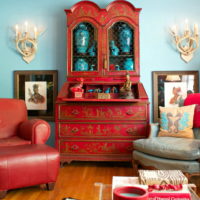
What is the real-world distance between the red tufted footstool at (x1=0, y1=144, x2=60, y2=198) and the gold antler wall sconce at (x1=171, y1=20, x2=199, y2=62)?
252 centimetres

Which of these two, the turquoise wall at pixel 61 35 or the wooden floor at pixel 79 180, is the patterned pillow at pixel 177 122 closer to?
the wooden floor at pixel 79 180

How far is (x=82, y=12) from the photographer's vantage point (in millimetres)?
3801

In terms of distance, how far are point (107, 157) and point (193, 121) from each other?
1.19 metres

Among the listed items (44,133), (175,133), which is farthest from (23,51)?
(175,133)

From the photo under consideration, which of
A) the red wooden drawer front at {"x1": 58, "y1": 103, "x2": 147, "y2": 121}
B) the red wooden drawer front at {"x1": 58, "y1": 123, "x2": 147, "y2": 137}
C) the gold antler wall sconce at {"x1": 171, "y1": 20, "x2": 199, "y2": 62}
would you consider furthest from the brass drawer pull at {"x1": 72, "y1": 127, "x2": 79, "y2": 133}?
the gold antler wall sconce at {"x1": 171, "y1": 20, "x2": 199, "y2": 62}

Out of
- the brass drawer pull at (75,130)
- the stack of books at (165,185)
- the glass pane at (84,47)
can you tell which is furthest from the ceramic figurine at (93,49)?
the stack of books at (165,185)

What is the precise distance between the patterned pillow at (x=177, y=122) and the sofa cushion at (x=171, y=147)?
0.37 ft

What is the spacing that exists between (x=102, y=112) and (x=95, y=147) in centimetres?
48

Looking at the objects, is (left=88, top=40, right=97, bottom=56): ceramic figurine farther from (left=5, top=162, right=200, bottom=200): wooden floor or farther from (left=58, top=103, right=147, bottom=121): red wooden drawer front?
(left=5, top=162, right=200, bottom=200): wooden floor

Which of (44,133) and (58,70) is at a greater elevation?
(58,70)

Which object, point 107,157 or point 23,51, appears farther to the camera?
point 23,51

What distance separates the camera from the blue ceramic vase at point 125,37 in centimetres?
380

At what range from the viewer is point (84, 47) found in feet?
12.7

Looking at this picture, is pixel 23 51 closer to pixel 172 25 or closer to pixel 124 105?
pixel 124 105
